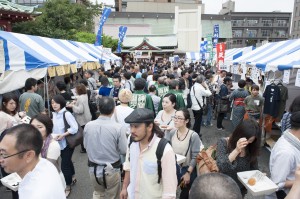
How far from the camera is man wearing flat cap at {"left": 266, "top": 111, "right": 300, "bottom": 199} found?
2.33 metres

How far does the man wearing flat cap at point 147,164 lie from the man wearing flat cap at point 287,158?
97 centimetres

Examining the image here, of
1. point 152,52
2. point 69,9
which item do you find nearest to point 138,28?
point 152,52

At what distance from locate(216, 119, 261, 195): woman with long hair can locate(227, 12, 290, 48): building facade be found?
74.5 meters

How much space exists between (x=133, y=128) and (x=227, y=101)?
6.41 metres

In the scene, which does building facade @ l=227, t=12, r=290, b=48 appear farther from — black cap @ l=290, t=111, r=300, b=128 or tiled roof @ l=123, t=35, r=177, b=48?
black cap @ l=290, t=111, r=300, b=128

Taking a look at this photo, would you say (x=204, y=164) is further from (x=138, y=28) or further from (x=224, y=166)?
(x=138, y=28)

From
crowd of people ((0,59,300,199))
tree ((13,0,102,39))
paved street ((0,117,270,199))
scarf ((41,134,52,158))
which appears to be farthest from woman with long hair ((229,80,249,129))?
tree ((13,0,102,39))

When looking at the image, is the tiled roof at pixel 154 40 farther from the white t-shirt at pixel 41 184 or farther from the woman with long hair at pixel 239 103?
the white t-shirt at pixel 41 184

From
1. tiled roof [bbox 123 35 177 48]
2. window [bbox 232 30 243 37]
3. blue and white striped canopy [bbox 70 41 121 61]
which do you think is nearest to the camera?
blue and white striped canopy [bbox 70 41 121 61]

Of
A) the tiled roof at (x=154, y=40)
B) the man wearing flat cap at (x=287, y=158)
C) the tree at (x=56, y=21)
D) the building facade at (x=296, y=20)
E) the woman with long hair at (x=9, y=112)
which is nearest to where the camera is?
the man wearing flat cap at (x=287, y=158)

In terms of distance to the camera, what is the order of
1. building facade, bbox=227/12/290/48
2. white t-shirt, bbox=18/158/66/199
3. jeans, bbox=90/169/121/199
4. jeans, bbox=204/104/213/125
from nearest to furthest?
white t-shirt, bbox=18/158/66/199 → jeans, bbox=90/169/121/199 → jeans, bbox=204/104/213/125 → building facade, bbox=227/12/290/48

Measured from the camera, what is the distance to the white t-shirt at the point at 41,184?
164 cm

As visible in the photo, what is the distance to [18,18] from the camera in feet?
35.6

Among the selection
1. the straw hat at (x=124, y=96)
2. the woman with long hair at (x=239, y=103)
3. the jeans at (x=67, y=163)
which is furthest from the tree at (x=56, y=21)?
the straw hat at (x=124, y=96)
